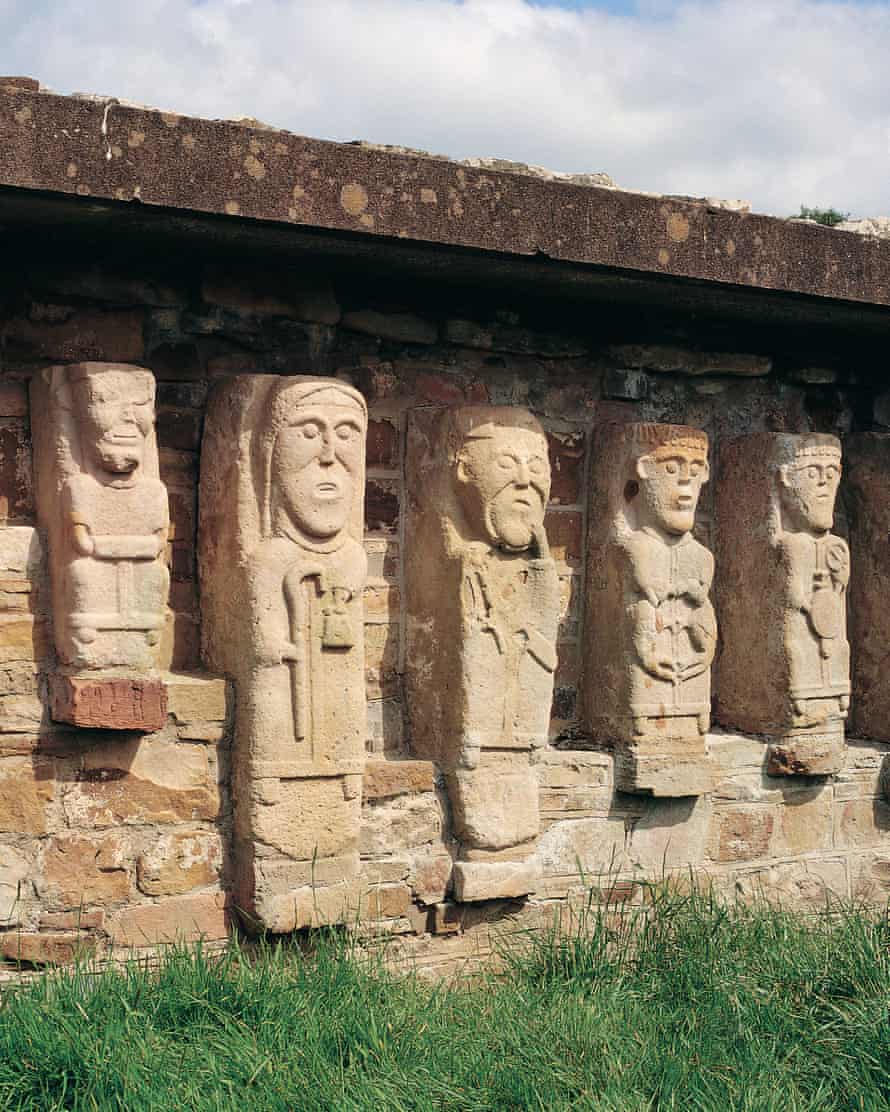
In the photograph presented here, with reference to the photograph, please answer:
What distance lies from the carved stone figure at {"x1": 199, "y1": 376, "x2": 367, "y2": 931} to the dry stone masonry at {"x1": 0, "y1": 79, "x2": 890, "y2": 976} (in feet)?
0.03

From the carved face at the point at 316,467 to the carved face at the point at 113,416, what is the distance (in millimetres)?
385

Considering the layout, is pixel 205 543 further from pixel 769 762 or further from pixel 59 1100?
pixel 769 762

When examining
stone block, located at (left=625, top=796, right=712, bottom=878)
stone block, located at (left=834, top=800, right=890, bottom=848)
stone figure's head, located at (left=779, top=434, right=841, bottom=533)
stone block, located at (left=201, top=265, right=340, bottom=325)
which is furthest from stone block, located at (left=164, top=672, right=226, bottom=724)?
stone block, located at (left=834, top=800, right=890, bottom=848)

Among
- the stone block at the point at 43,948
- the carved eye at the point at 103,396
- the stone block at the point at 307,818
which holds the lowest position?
the stone block at the point at 43,948

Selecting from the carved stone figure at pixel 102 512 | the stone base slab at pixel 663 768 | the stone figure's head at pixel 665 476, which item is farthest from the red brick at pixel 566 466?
the carved stone figure at pixel 102 512

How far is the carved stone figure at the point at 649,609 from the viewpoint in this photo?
481 centimetres

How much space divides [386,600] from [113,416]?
1052 millimetres

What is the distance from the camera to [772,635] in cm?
515

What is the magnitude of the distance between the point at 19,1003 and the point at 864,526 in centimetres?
330

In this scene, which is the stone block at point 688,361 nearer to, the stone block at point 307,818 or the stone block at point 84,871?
the stone block at point 307,818

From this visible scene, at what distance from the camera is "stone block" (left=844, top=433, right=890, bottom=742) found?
5469 millimetres

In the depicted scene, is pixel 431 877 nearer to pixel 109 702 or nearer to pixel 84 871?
pixel 84 871

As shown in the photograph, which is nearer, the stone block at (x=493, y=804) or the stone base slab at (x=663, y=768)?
the stone block at (x=493, y=804)

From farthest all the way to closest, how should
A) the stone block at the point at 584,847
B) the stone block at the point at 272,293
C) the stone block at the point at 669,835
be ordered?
the stone block at the point at 669,835 < the stone block at the point at 584,847 < the stone block at the point at 272,293
